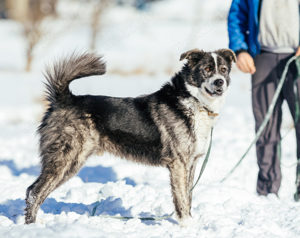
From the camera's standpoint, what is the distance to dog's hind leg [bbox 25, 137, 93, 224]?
3037mm

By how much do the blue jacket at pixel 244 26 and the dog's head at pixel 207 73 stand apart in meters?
0.53

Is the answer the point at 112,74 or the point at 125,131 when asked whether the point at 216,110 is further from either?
the point at 112,74

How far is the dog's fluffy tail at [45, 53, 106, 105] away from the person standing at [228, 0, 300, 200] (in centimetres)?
148

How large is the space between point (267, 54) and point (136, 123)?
1.53 metres

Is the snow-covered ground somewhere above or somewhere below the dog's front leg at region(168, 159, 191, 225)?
below

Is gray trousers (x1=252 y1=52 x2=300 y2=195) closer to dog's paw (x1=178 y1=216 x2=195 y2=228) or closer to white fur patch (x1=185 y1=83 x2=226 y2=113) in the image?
white fur patch (x1=185 y1=83 x2=226 y2=113)

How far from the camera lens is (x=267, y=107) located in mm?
3877

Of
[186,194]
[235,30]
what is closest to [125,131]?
[186,194]

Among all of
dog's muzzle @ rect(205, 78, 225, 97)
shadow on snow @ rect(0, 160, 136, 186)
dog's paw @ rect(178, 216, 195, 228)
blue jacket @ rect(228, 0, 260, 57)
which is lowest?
shadow on snow @ rect(0, 160, 136, 186)

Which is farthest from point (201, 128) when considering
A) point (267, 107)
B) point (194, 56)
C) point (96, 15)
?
point (96, 15)

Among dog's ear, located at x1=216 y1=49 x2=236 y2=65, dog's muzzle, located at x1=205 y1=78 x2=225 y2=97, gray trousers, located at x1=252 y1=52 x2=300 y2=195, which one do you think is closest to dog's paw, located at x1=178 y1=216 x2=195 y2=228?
dog's muzzle, located at x1=205 y1=78 x2=225 y2=97

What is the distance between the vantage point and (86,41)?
19844 millimetres

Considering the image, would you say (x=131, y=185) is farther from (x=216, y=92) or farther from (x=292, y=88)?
(x=292, y=88)

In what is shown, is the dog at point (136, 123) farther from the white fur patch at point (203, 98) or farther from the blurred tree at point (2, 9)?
the blurred tree at point (2, 9)
